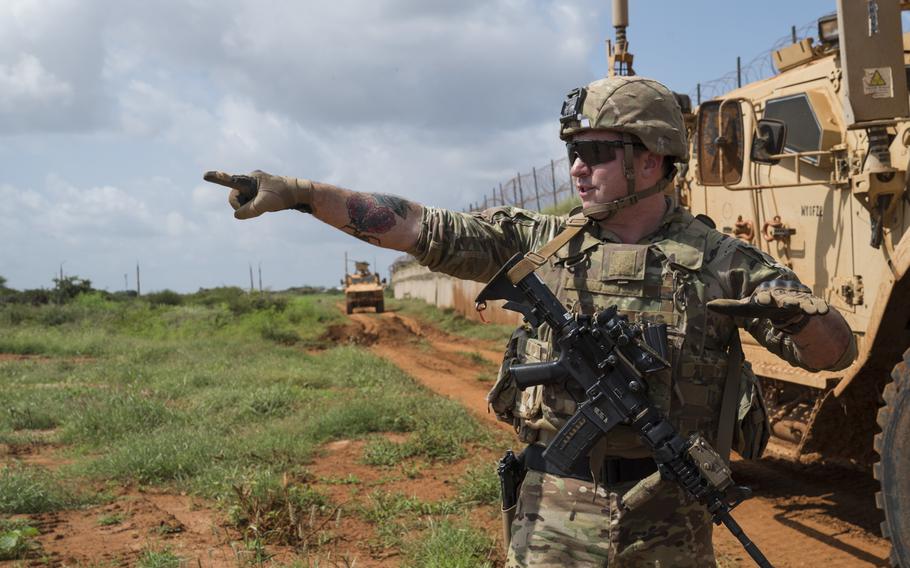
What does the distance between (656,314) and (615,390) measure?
26 centimetres

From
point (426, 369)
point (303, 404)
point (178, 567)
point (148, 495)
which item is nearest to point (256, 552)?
point (178, 567)

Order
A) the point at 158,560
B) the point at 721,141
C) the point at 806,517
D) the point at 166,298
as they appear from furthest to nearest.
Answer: the point at 166,298, the point at 806,517, the point at 721,141, the point at 158,560

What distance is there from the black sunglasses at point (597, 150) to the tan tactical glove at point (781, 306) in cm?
56

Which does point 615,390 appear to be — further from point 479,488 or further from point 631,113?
point 479,488

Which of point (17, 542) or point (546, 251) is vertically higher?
point (546, 251)

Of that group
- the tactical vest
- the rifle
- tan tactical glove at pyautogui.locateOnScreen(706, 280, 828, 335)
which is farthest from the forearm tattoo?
tan tactical glove at pyautogui.locateOnScreen(706, 280, 828, 335)

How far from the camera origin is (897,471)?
10.8 ft

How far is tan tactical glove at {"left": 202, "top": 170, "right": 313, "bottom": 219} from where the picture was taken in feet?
7.21

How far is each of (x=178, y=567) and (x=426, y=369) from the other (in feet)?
29.0

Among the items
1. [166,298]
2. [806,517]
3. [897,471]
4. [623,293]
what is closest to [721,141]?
[897,471]

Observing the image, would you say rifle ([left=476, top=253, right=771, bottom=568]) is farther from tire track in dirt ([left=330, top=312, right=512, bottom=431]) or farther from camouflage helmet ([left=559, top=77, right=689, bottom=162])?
tire track in dirt ([left=330, top=312, right=512, bottom=431])

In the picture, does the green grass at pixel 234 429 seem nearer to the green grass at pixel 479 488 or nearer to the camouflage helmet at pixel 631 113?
the green grass at pixel 479 488

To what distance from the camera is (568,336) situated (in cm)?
218

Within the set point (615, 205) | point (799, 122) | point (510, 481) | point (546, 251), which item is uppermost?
point (799, 122)
